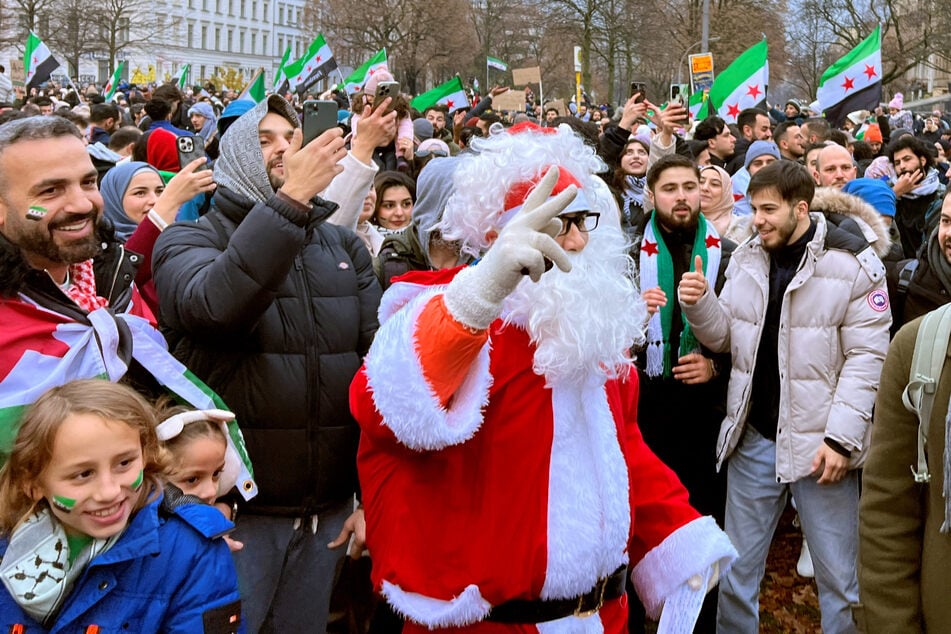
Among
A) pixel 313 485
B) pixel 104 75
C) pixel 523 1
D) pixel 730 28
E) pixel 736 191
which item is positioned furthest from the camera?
pixel 104 75

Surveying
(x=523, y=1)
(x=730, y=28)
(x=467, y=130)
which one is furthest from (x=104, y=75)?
(x=467, y=130)

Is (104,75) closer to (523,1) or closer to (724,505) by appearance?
(523,1)

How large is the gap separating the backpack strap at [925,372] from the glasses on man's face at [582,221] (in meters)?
0.91

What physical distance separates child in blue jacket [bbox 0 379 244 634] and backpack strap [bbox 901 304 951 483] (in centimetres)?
181

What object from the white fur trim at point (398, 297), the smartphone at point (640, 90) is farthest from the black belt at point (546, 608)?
the smartphone at point (640, 90)

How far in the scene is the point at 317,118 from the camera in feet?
10.5

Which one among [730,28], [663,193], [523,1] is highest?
[523,1]

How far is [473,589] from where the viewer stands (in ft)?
8.37

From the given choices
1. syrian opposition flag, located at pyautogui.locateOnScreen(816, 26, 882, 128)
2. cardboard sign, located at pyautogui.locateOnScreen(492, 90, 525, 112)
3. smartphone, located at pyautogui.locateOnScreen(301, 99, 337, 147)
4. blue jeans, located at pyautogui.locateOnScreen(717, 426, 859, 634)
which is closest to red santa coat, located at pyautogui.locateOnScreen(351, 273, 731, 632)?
smartphone, located at pyautogui.locateOnScreen(301, 99, 337, 147)

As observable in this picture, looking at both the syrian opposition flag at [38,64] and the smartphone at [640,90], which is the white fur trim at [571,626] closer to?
the smartphone at [640,90]

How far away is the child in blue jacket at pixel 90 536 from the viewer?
2.33 m

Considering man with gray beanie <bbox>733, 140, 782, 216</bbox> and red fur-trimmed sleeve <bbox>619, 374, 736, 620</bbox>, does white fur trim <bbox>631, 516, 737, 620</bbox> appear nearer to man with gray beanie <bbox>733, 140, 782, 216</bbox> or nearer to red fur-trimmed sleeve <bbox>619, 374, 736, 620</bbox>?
red fur-trimmed sleeve <bbox>619, 374, 736, 620</bbox>

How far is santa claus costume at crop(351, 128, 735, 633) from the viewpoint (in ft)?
8.36

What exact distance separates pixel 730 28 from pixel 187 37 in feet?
227
